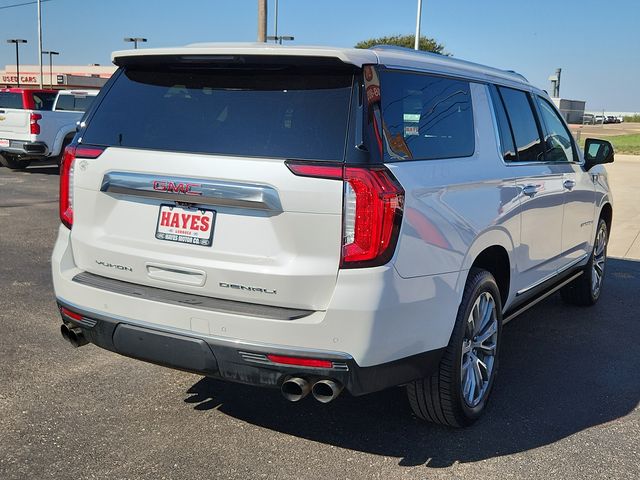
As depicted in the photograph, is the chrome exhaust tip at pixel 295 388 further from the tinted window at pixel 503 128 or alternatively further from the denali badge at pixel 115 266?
the tinted window at pixel 503 128

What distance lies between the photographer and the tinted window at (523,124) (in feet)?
14.6

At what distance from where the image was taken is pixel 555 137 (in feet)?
17.4

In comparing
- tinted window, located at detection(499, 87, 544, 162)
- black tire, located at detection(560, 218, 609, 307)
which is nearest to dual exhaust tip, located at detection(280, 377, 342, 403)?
tinted window, located at detection(499, 87, 544, 162)

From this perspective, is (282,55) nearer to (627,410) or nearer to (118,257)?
(118,257)

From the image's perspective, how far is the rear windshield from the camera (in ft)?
9.67

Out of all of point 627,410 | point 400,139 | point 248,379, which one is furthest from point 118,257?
point 627,410

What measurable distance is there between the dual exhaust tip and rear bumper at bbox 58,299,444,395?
1.0 inches

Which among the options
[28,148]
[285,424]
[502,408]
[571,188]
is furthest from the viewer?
[28,148]

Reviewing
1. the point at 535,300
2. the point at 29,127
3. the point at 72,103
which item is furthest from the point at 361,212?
the point at 72,103

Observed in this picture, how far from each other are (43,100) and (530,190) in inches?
637

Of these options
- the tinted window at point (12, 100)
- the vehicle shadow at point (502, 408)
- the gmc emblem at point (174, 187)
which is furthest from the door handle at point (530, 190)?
the tinted window at point (12, 100)

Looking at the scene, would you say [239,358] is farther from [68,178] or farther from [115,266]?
[68,178]

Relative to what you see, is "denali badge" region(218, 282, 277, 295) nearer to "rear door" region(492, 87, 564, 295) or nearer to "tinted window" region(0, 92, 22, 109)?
"rear door" region(492, 87, 564, 295)

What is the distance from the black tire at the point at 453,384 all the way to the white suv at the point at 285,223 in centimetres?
1
